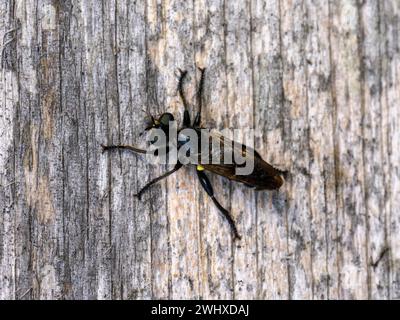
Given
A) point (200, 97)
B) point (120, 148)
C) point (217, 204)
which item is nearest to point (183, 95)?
point (200, 97)

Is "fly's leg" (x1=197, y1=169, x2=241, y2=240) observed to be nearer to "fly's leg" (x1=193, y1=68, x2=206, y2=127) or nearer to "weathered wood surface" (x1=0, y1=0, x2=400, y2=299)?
"weathered wood surface" (x1=0, y1=0, x2=400, y2=299)

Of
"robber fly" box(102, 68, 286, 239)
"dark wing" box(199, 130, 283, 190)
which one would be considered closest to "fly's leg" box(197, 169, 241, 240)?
"robber fly" box(102, 68, 286, 239)

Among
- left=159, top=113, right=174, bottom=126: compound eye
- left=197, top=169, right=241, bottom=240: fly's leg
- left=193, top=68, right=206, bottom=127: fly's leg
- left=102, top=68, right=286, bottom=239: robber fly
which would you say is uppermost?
left=193, top=68, right=206, bottom=127: fly's leg

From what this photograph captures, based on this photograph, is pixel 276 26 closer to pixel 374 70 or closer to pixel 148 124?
pixel 374 70

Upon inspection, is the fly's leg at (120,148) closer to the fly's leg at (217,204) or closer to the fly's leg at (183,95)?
the fly's leg at (183,95)

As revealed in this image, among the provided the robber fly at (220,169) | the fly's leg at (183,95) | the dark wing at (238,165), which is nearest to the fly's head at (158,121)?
the robber fly at (220,169)

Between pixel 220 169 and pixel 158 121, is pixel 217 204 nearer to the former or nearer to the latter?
pixel 220 169
